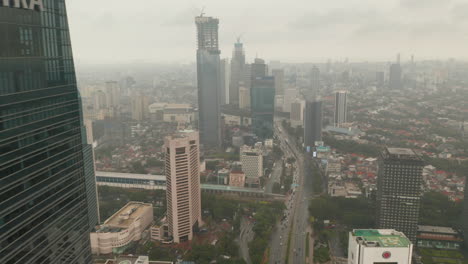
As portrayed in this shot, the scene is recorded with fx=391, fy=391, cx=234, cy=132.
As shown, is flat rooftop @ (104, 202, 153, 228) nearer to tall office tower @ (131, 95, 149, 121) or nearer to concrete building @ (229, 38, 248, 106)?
tall office tower @ (131, 95, 149, 121)

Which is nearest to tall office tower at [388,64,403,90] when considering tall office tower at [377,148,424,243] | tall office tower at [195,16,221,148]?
tall office tower at [195,16,221,148]

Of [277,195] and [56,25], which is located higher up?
[56,25]

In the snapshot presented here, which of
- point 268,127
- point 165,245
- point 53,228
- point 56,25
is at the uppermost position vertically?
point 56,25

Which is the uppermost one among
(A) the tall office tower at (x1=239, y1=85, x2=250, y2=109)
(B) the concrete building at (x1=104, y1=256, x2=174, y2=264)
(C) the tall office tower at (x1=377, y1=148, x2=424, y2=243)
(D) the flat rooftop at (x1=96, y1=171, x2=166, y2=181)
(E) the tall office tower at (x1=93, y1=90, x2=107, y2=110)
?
(E) the tall office tower at (x1=93, y1=90, x2=107, y2=110)

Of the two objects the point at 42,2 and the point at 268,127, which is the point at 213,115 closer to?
the point at 268,127

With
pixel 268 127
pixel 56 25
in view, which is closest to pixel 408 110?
pixel 268 127

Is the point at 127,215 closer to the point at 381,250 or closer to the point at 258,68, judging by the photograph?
the point at 381,250
